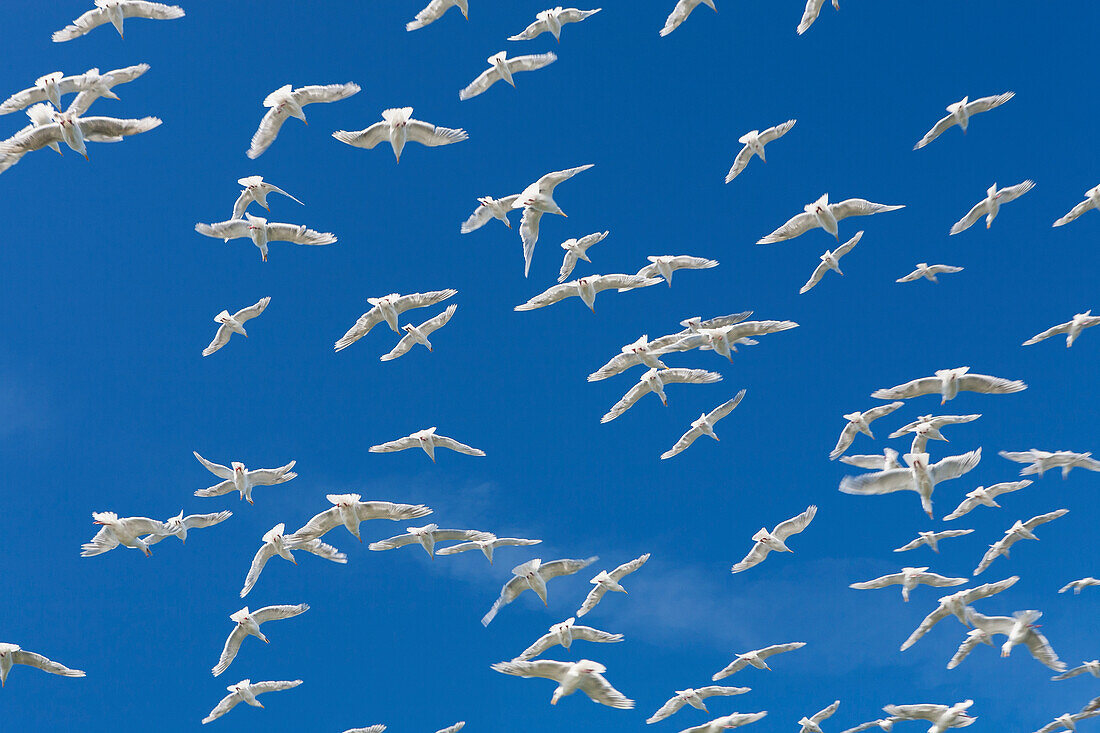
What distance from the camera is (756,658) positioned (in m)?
38.4

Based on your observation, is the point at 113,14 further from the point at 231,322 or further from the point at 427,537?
the point at 427,537

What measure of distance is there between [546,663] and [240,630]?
1691cm

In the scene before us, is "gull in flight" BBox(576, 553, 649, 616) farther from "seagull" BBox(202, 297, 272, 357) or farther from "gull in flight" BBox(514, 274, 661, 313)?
"seagull" BBox(202, 297, 272, 357)

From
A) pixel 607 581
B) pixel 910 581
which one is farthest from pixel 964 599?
pixel 607 581

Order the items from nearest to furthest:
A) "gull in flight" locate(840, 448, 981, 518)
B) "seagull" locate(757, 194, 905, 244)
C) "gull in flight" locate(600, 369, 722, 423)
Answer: "gull in flight" locate(840, 448, 981, 518) < "seagull" locate(757, 194, 905, 244) < "gull in flight" locate(600, 369, 722, 423)

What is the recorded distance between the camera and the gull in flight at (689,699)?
3644 centimetres

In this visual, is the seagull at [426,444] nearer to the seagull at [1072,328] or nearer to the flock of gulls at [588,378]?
the flock of gulls at [588,378]

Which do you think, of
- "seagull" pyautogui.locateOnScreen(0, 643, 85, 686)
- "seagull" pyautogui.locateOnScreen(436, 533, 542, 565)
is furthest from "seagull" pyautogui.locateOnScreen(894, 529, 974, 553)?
"seagull" pyautogui.locateOnScreen(0, 643, 85, 686)

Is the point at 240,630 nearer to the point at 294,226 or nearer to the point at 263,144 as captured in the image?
the point at 294,226

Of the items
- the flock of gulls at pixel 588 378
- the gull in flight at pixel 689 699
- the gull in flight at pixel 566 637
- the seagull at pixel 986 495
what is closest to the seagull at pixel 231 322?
the flock of gulls at pixel 588 378

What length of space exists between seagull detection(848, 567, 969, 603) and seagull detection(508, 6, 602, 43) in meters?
24.4

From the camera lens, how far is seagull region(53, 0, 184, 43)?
31797 millimetres

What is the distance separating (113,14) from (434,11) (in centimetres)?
1122

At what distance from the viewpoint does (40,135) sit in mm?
27344
